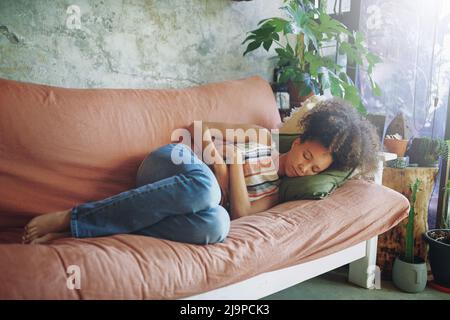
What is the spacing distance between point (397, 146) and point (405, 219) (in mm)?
394

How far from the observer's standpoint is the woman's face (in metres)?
1.60

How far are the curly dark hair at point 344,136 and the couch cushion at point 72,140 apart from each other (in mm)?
550

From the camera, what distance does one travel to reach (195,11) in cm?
214

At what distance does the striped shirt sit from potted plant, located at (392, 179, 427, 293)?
0.75 metres

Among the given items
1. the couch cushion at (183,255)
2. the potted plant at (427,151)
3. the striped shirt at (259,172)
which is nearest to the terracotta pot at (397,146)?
the potted plant at (427,151)

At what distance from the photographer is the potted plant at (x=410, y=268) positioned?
6.15ft

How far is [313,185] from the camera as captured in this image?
5.10ft

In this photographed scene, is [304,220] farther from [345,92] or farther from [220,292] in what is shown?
[345,92]

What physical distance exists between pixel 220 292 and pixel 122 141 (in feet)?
2.34

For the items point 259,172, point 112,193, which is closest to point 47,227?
point 112,193

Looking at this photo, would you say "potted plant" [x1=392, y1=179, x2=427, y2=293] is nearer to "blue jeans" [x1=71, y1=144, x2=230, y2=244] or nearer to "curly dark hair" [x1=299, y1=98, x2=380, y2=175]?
"curly dark hair" [x1=299, y1=98, x2=380, y2=175]

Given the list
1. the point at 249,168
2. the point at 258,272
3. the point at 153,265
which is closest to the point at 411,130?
the point at 249,168

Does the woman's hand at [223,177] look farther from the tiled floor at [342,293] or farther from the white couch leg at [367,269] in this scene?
the white couch leg at [367,269]

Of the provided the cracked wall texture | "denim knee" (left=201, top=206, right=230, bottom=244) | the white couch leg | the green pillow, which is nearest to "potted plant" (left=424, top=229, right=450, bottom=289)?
the white couch leg
